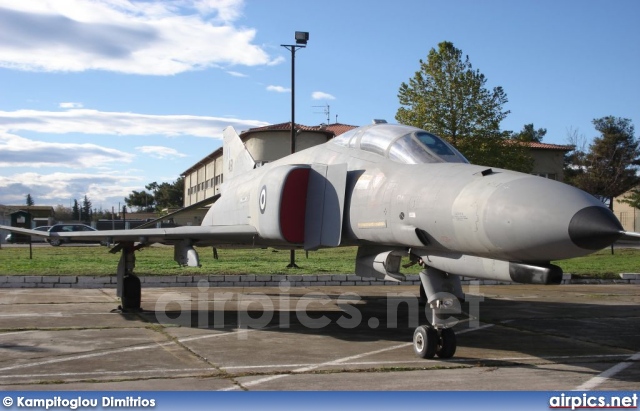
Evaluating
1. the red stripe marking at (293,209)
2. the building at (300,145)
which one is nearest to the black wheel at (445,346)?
the red stripe marking at (293,209)

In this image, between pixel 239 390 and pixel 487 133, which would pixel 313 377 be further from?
pixel 487 133

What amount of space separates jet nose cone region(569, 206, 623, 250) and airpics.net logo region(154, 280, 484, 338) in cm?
244

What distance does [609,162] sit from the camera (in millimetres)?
60094

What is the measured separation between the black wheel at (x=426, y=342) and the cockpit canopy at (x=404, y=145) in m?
2.08

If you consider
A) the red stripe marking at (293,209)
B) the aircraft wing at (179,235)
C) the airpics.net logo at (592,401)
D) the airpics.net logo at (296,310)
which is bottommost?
the airpics.net logo at (296,310)

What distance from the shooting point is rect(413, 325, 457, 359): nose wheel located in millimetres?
7707

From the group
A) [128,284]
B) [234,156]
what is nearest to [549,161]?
[234,156]

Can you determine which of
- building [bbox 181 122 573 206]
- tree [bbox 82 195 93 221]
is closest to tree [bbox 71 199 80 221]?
tree [bbox 82 195 93 221]

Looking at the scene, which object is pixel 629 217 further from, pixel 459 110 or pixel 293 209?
pixel 293 209

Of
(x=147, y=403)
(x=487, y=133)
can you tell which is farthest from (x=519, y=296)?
(x=487, y=133)

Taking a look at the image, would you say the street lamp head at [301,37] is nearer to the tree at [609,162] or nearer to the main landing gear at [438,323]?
the main landing gear at [438,323]

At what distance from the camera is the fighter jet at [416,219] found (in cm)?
604

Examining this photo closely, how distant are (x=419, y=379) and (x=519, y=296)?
32.2ft

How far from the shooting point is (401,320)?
1153cm
